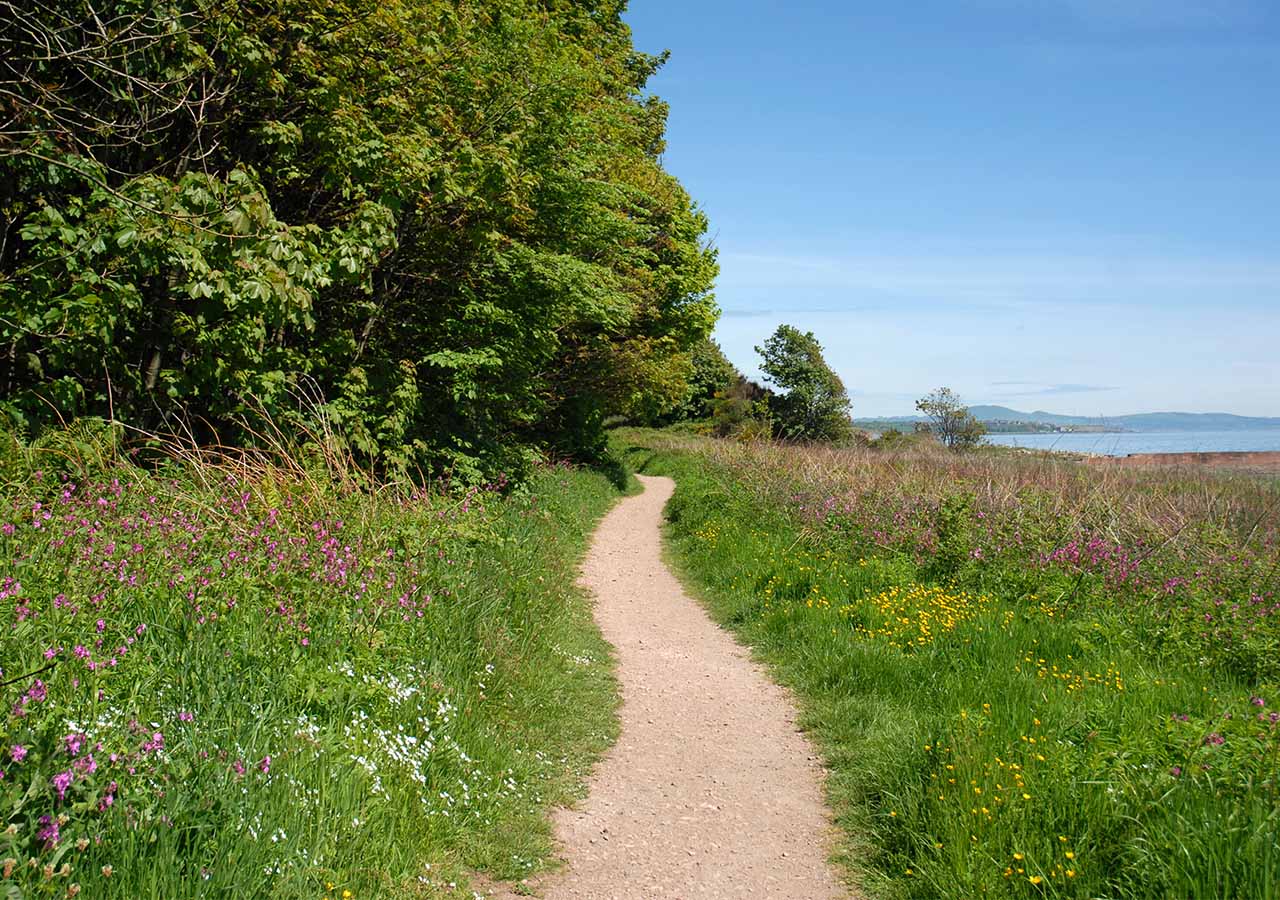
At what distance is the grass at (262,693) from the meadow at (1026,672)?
77.8 inches

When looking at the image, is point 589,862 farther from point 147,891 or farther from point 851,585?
point 851,585

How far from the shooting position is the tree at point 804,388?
51.9m

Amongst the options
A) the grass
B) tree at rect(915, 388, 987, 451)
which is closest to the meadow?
the grass

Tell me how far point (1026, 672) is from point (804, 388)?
4725cm

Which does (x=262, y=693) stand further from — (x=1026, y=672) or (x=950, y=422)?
(x=950, y=422)

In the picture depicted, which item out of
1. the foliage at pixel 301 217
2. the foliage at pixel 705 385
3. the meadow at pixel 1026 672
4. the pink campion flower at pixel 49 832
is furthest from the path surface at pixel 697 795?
the foliage at pixel 705 385

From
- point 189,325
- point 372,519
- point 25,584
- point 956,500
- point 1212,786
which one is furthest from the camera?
point 956,500

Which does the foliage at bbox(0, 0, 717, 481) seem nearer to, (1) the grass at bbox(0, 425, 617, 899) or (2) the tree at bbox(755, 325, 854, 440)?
(1) the grass at bbox(0, 425, 617, 899)

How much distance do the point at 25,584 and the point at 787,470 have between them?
47.0 ft

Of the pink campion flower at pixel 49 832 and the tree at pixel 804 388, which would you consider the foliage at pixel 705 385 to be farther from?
the pink campion flower at pixel 49 832

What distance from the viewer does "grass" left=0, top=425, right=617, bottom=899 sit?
103 inches

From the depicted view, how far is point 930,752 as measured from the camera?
450 cm

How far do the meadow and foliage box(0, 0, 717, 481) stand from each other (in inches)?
200

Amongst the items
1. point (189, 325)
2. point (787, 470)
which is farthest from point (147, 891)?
point (787, 470)
